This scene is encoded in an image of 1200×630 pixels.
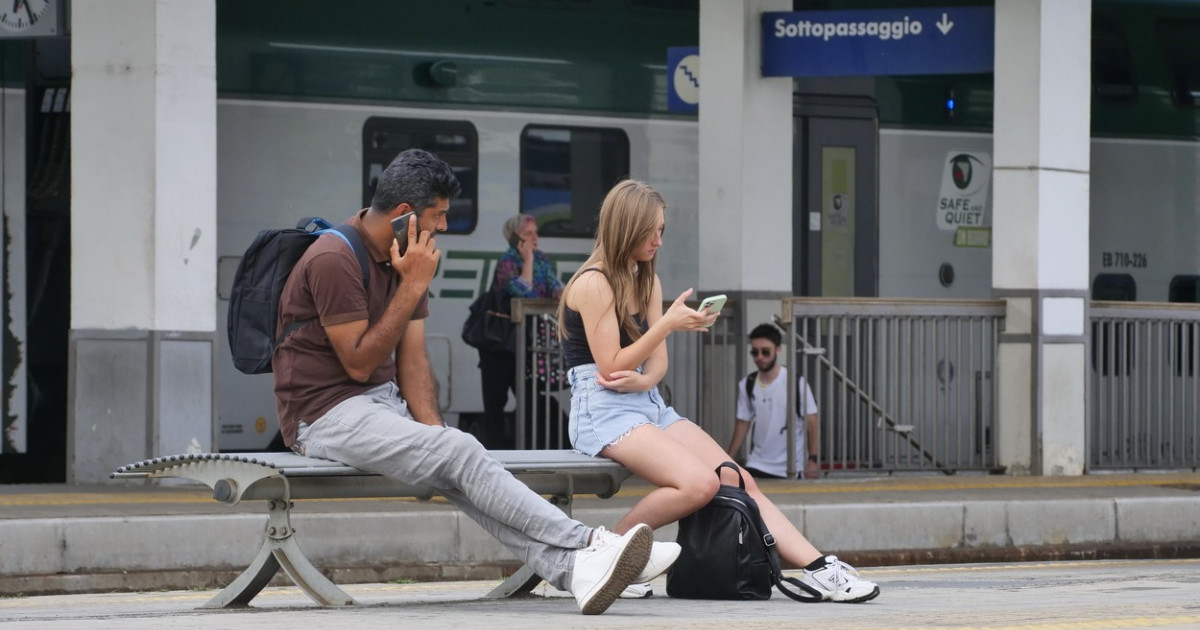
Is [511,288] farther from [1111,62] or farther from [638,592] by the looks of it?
[638,592]

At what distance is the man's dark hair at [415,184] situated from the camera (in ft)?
21.3

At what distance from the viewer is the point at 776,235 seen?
1366 centimetres

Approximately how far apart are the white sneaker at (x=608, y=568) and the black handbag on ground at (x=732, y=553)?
0.80 metres

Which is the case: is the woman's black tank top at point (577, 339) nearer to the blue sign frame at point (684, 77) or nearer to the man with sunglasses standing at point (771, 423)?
the man with sunglasses standing at point (771, 423)

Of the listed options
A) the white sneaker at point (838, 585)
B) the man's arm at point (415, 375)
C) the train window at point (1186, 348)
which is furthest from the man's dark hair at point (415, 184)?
the train window at point (1186, 348)

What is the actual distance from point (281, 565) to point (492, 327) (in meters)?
6.44

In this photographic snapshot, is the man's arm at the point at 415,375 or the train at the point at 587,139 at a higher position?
the train at the point at 587,139

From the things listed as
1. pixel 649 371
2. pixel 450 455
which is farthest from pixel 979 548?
pixel 450 455

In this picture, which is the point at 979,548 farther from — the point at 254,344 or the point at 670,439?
the point at 254,344

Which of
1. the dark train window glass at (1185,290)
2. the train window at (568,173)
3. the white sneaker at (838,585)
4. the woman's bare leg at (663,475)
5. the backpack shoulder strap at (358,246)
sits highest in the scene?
the train window at (568,173)

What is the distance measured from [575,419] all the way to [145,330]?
5.00 m

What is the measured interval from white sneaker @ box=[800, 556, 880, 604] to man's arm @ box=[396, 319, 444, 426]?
139 cm

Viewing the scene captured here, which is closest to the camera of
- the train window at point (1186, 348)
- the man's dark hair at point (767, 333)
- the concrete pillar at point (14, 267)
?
the concrete pillar at point (14, 267)

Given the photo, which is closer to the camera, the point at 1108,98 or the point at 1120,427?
the point at 1120,427
